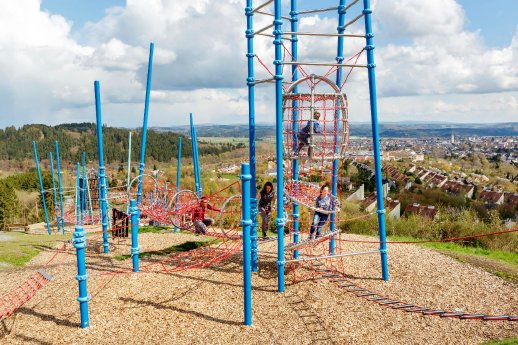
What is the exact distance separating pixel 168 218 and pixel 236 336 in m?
4.94

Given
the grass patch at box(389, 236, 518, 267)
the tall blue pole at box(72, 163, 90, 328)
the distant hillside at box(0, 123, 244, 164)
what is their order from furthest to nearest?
the distant hillside at box(0, 123, 244, 164), the grass patch at box(389, 236, 518, 267), the tall blue pole at box(72, 163, 90, 328)

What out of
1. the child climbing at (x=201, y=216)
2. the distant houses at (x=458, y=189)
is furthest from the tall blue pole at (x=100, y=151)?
the distant houses at (x=458, y=189)

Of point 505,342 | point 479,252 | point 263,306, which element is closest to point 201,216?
point 263,306

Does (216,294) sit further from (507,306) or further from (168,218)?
(507,306)

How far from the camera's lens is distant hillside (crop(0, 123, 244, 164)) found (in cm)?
10975

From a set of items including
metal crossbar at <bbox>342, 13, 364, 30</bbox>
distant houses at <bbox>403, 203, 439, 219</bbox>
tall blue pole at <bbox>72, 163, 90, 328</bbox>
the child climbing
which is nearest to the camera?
tall blue pole at <bbox>72, 163, 90, 328</bbox>

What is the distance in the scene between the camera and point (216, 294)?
26.4 ft

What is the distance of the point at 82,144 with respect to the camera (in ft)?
383

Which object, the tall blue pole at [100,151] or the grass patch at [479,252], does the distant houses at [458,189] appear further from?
the tall blue pole at [100,151]

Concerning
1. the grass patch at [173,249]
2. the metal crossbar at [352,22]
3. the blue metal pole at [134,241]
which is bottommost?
the grass patch at [173,249]

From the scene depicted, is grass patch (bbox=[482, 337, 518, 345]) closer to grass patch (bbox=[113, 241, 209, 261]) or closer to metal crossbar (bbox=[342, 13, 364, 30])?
metal crossbar (bbox=[342, 13, 364, 30])

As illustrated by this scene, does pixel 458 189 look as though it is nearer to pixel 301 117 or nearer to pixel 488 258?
pixel 488 258

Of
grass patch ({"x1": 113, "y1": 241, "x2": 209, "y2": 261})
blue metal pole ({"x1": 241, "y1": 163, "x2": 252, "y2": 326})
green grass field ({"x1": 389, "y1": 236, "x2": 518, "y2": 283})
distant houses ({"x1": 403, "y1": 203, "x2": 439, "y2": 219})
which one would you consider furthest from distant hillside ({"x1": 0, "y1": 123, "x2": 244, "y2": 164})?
blue metal pole ({"x1": 241, "y1": 163, "x2": 252, "y2": 326})

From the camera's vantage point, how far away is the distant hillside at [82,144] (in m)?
110
